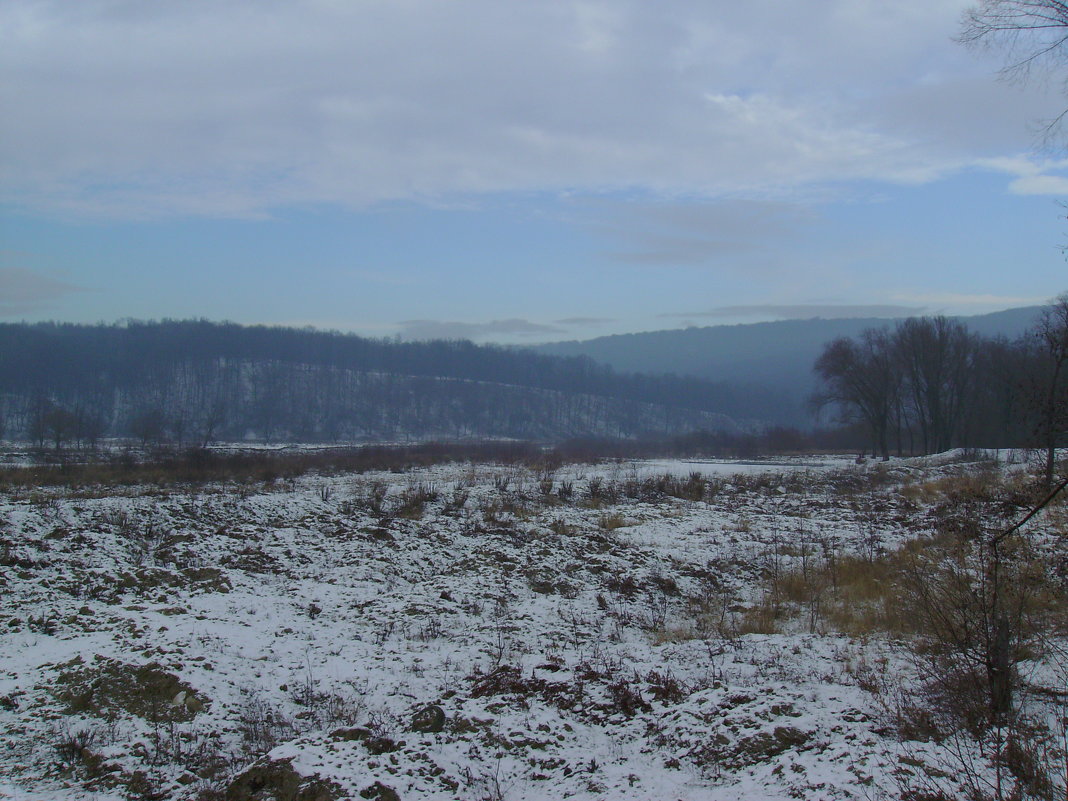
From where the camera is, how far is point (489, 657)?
26.4 feet

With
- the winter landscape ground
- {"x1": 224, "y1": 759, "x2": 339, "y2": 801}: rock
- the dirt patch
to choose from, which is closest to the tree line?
the winter landscape ground

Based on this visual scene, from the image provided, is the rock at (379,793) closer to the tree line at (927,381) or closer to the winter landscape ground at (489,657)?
the winter landscape ground at (489,657)

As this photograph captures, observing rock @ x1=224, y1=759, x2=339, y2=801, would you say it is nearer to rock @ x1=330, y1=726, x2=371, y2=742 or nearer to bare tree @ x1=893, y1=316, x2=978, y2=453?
rock @ x1=330, y1=726, x2=371, y2=742

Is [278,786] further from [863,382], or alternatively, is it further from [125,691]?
[863,382]

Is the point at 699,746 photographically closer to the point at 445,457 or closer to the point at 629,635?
the point at 629,635

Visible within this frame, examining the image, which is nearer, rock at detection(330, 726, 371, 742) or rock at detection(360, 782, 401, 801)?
rock at detection(360, 782, 401, 801)

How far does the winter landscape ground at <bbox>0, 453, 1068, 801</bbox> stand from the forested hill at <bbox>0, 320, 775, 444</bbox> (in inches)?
2799

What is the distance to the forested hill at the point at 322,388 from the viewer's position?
9962cm

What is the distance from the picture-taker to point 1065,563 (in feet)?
32.3

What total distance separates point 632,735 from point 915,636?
406cm

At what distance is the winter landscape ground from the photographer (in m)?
5.20

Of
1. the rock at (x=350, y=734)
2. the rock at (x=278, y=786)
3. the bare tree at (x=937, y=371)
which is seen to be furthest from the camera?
the bare tree at (x=937, y=371)

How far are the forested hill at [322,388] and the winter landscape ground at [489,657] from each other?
71.1m

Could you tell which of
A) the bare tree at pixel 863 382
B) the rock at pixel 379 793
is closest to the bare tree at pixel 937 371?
the bare tree at pixel 863 382
